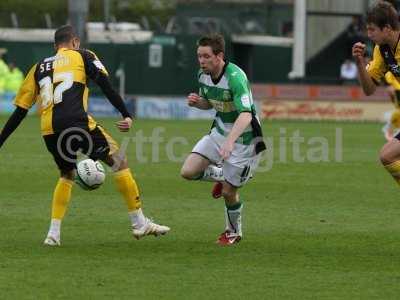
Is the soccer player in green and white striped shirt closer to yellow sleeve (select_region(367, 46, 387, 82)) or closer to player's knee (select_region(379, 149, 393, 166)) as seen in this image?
yellow sleeve (select_region(367, 46, 387, 82))

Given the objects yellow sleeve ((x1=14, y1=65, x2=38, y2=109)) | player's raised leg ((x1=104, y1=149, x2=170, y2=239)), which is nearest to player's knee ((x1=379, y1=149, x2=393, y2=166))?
player's raised leg ((x1=104, y1=149, x2=170, y2=239))

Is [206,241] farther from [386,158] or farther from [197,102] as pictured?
[386,158]

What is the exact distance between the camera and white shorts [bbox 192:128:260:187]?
Result: 10633mm

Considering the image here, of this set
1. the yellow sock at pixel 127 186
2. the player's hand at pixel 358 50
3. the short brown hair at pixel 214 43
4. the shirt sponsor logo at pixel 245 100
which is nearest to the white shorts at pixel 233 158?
the shirt sponsor logo at pixel 245 100

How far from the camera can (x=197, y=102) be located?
1063 centimetres

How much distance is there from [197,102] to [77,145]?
3.87ft

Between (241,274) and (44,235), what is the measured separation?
2748 millimetres

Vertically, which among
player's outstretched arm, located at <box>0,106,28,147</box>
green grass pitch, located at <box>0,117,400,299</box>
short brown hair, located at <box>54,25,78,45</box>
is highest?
short brown hair, located at <box>54,25,78,45</box>

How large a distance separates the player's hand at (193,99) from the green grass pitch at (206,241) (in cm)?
129

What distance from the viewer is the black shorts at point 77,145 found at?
10328 mm

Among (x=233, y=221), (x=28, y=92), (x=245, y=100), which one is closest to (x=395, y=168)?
(x=245, y=100)

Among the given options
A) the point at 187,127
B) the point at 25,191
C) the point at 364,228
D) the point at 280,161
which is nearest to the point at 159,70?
the point at 187,127

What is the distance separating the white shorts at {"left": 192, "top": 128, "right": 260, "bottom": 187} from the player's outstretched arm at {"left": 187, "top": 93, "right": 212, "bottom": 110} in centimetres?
27

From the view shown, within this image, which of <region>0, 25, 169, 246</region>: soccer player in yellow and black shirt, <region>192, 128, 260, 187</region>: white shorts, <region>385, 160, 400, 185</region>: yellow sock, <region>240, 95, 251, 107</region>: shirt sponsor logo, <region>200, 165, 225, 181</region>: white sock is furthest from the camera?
<region>200, 165, 225, 181</region>: white sock
